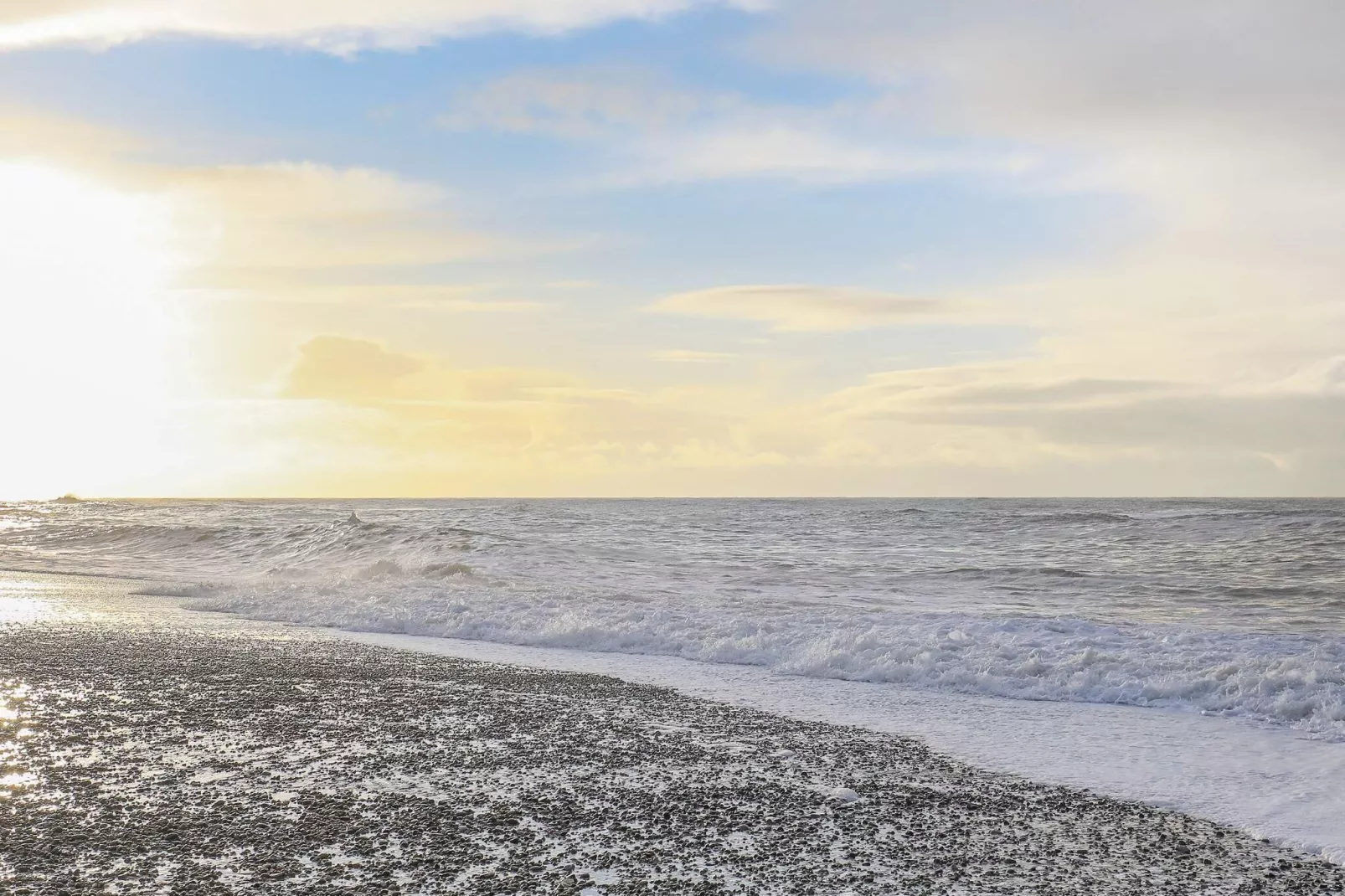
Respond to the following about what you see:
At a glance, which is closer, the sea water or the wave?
the sea water

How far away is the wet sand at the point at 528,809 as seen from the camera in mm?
5410

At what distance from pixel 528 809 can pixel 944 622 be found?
1124cm

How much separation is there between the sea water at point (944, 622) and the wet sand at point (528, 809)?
1157 millimetres

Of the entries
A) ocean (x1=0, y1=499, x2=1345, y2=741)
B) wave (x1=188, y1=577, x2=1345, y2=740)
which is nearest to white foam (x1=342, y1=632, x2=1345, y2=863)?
wave (x1=188, y1=577, x2=1345, y2=740)

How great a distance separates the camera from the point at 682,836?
19.9ft

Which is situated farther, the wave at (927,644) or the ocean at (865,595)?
the ocean at (865,595)

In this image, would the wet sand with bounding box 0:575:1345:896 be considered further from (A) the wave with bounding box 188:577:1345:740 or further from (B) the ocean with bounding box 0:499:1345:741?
(B) the ocean with bounding box 0:499:1345:741

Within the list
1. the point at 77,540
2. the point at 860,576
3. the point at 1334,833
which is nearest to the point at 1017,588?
the point at 860,576

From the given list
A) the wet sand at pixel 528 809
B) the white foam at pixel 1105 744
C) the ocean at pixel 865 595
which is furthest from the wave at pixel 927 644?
the wet sand at pixel 528 809

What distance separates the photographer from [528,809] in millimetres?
6523

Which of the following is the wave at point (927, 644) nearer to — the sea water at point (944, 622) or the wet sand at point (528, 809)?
the sea water at point (944, 622)

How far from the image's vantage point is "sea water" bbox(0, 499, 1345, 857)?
30.0 ft

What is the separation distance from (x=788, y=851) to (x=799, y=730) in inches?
140

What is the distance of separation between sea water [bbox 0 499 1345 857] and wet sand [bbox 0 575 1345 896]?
1157mm
